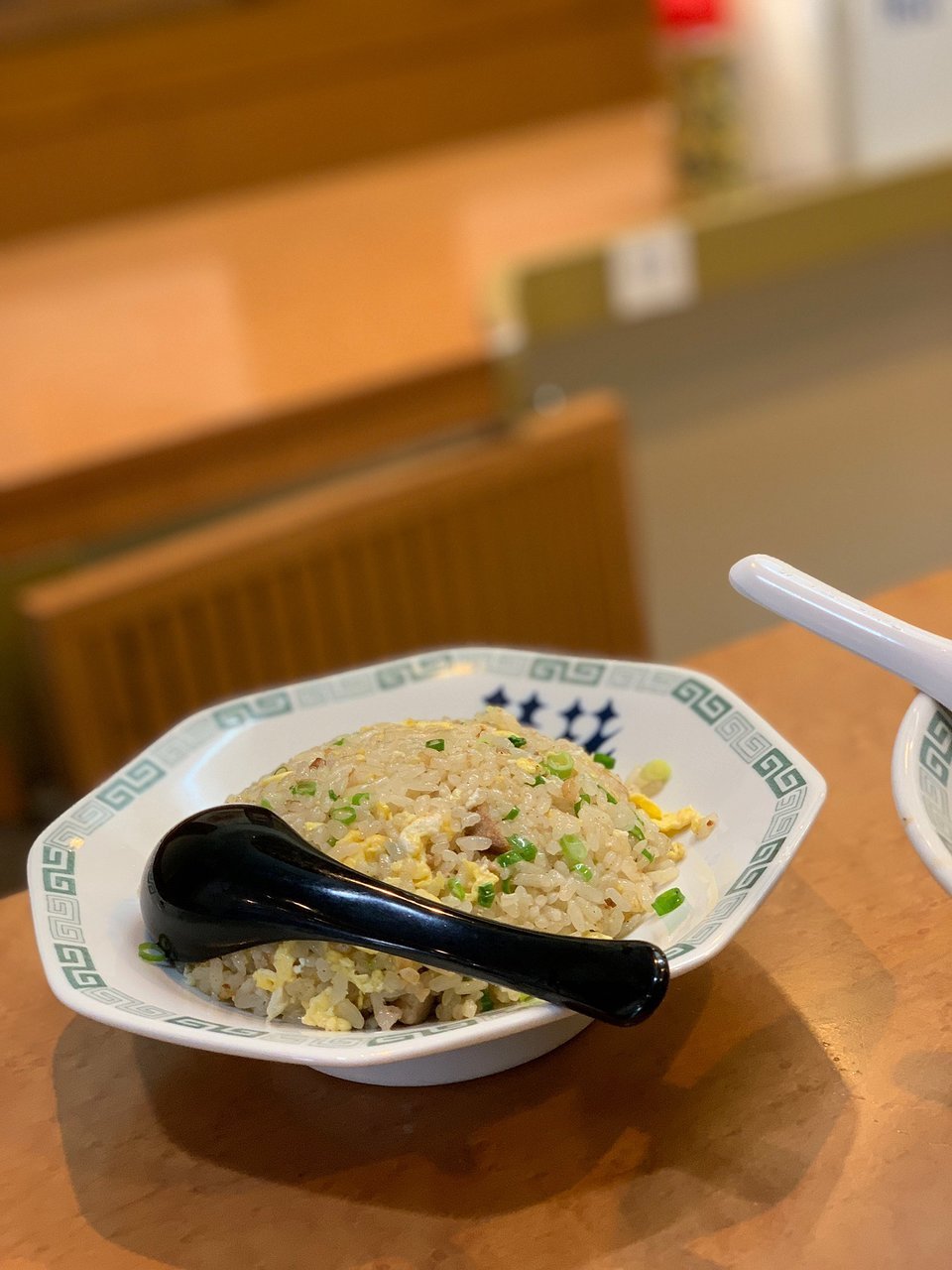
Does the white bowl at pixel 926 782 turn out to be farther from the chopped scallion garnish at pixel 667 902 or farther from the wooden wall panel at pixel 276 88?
the wooden wall panel at pixel 276 88

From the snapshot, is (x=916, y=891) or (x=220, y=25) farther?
(x=220, y=25)

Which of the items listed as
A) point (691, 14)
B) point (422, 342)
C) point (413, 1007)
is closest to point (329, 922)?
point (413, 1007)

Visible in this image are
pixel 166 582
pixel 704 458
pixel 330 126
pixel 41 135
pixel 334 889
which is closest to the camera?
pixel 334 889

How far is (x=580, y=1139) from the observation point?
558mm

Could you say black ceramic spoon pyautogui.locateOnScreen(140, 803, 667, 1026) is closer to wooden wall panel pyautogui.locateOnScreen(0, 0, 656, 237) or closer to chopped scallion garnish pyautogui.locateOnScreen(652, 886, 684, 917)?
chopped scallion garnish pyautogui.locateOnScreen(652, 886, 684, 917)

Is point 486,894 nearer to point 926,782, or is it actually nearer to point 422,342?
point 926,782

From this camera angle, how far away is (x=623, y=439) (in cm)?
182

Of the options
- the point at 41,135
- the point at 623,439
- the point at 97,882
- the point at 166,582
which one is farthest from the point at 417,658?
the point at 41,135

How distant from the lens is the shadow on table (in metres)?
0.52

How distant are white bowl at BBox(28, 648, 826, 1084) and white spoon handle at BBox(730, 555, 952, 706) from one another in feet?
0.20

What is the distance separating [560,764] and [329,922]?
0.15 m

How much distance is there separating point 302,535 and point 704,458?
3.11 ft

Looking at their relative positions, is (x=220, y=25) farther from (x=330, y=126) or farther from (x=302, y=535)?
(x=302, y=535)

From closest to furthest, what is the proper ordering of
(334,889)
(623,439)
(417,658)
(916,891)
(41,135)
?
(334,889), (916,891), (417,658), (623,439), (41,135)
